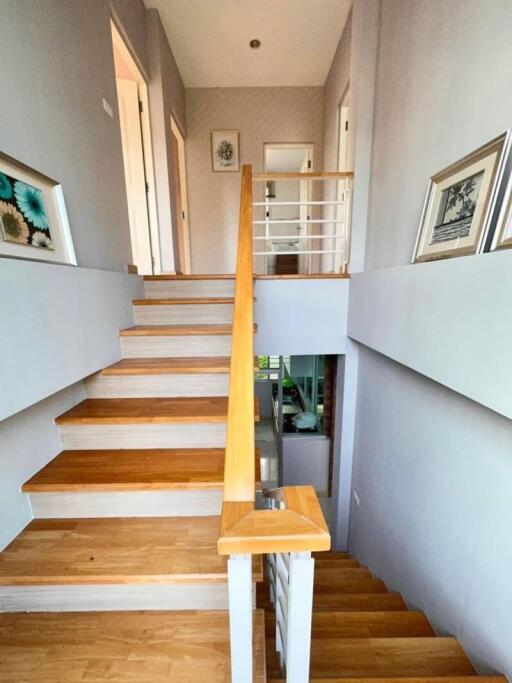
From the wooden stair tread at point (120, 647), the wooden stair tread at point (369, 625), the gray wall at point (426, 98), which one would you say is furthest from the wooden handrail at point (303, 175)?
the wooden stair tread at point (369, 625)

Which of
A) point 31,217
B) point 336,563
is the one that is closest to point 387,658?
point 336,563

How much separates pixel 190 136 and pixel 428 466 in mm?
5089

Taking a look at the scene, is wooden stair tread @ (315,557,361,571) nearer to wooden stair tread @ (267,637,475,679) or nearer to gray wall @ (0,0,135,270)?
wooden stair tread @ (267,637,475,679)

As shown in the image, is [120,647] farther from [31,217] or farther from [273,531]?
[31,217]

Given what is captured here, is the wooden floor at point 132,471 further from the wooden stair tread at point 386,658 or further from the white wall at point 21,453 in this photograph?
Answer: the wooden stair tread at point 386,658

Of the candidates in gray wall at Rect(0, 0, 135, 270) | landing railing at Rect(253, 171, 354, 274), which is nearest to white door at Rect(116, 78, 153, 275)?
gray wall at Rect(0, 0, 135, 270)

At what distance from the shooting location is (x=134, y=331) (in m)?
2.04

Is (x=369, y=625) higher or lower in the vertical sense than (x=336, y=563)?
higher

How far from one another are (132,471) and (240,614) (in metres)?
0.95

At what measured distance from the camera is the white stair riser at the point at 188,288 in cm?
264

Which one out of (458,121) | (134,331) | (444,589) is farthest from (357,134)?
(444,589)

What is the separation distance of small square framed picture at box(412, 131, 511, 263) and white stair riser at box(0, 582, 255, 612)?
168 cm

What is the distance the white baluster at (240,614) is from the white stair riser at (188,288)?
2.26 metres

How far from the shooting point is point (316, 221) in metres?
2.72
